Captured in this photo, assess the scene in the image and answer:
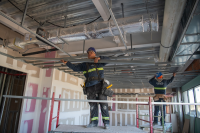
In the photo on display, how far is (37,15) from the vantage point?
343 centimetres

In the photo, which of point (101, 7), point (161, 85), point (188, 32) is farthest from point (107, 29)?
point (161, 85)

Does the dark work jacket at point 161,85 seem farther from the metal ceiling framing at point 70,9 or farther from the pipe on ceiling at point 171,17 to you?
the metal ceiling framing at point 70,9

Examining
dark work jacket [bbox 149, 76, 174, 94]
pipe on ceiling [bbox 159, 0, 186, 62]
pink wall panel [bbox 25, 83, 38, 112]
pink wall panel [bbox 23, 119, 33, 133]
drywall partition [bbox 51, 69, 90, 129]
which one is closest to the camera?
pipe on ceiling [bbox 159, 0, 186, 62]

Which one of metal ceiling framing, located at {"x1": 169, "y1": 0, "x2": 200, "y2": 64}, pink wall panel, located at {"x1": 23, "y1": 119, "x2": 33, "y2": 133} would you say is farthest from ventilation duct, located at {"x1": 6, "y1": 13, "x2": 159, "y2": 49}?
pink wall panel, located at {"x1": 23, "y1": 119, "x2": 33, "y2": 133}

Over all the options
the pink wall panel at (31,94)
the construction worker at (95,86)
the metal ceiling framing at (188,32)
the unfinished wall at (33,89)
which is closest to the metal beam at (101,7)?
the construction worker at (95,86)

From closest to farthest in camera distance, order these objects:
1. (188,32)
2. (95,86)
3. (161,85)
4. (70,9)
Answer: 1. (188,32)
2. (95,86)
3. (70,9)
4. (161,85)

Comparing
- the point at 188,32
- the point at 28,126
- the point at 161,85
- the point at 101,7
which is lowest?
the point at 28,126

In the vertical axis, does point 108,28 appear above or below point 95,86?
above

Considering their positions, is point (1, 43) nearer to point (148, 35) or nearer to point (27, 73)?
point (27, 73)

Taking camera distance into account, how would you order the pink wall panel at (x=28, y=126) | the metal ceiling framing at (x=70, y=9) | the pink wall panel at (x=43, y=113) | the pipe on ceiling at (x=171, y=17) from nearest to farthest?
the pipe on ceiling at (x=171, y=17) < the metal ceiling framing at (x=70, y=9) < the pink wall panel at (x=28, y=126) < the pink wall panel at (x=43, y=113)

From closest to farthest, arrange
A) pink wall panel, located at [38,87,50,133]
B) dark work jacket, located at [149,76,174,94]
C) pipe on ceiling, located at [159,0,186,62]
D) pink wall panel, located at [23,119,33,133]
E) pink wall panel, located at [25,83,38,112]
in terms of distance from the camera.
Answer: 1. pipe on ceiling, located at [159,0,186,62]
2. dark work jacket, located at [149,76,174,94]
3. pink wall panel, located at [23,119,33,133]
4. pink wall panel, located at [25,83,38,112]
5. pink wall panel, located at [38,87,50,133]

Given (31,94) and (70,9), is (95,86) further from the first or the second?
(31,94)

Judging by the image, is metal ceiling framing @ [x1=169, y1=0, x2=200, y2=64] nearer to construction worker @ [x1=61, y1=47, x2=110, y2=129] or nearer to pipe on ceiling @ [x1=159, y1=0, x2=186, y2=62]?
pipe on ceiling @ [x1=159, y1=0, x2=186, y2=62]

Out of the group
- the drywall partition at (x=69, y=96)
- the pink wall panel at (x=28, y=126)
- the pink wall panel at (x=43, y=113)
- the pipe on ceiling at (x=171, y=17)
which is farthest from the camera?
the drywall partition at (x=69, y=96)
